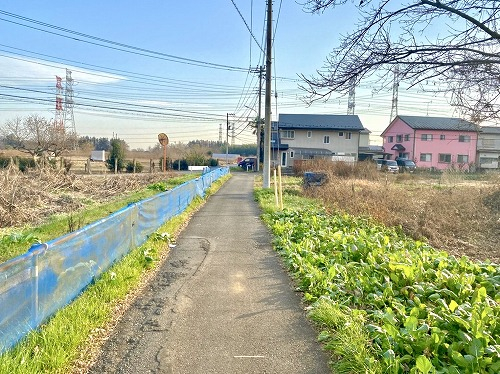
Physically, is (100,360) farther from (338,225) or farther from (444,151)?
(444,151)

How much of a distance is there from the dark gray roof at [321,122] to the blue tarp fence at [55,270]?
132 ft

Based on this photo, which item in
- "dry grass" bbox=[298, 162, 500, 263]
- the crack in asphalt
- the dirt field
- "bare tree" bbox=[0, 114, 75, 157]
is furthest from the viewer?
"bare tree" bbox=[0, 114, 75, 157]

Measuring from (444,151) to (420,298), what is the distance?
50957 mm

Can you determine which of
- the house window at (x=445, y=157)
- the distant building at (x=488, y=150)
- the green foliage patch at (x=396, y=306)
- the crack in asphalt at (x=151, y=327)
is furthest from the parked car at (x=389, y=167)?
the crack in asphalt at (x=151, y=327)

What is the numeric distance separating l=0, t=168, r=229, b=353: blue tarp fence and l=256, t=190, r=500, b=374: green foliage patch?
109 inches

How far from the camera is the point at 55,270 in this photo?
3467 millimetres

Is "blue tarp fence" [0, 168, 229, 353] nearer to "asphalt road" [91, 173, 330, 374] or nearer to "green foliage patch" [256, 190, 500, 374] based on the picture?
"asphalt road" [91, 173, 330, 374]

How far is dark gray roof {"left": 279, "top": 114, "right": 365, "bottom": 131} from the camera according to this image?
44.1 m

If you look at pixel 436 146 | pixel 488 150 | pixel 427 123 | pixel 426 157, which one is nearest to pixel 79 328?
pixel 426 157

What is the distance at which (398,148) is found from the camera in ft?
166

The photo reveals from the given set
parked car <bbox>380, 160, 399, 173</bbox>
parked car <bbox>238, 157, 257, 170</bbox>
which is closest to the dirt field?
parked car <bbox>238, 157, 257, 170</bbox>

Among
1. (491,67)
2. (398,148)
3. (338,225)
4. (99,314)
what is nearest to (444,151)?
(398,148)

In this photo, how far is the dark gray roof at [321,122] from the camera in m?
44.1

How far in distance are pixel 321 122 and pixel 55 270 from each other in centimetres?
4475
